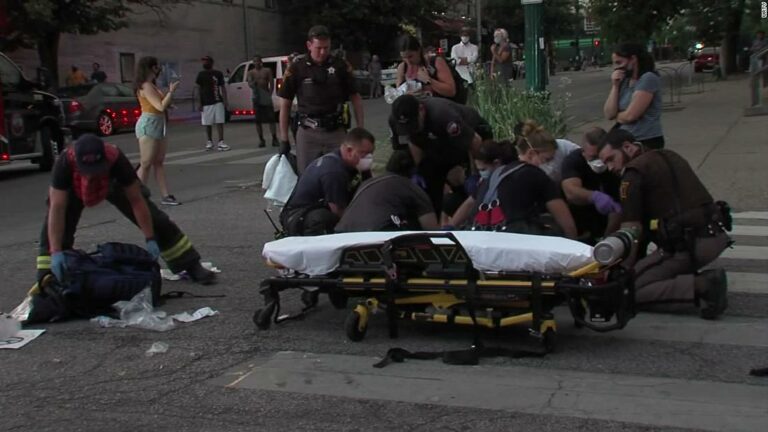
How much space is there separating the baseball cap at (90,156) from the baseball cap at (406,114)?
Result: 208 centimetres

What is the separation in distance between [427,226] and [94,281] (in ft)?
7.18

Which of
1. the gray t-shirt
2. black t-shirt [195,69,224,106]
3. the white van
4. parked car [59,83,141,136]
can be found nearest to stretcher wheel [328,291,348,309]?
the gray t-shirt

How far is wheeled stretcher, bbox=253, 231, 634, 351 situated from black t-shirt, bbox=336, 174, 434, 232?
0.30m

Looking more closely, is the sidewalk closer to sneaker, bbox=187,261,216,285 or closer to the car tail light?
sneaker, bbox=187,261,216,285

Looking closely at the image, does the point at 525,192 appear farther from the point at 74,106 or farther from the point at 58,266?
the point at 74,106

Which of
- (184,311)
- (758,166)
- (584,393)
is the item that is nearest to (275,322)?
(184,311)

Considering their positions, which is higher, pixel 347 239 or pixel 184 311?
pixel 347 239

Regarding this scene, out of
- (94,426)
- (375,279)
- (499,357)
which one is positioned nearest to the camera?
(94,426)

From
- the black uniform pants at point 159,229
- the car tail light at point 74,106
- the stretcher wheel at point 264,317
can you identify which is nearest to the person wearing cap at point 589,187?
the stretcher wheel at point 264,317

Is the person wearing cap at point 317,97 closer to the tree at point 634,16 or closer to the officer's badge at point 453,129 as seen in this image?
the officer's badge at point 453,129

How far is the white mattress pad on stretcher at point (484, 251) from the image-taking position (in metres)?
4.74

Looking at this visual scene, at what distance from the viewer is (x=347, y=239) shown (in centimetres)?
519

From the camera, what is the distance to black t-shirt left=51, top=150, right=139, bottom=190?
5785 mm

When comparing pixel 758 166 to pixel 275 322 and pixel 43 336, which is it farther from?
pixel 43 336
